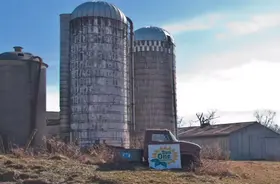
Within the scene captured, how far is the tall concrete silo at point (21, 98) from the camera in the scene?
23.0 meters

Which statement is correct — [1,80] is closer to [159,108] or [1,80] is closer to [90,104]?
[90,104]

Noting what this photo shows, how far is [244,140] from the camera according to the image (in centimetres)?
4422

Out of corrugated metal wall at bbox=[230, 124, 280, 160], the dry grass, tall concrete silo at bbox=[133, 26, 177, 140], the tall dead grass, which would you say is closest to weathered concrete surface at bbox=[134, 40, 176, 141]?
tall concrete silo at bbox=[133, 26, 177, 140]

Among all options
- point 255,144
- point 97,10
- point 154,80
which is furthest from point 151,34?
point 255,144

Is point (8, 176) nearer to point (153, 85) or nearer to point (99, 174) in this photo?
point (99, 174)

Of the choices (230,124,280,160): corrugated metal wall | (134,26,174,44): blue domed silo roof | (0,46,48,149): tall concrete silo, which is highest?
(134,26,174,44): blue domed silo roof

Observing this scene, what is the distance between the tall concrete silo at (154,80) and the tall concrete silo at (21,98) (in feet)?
33.9

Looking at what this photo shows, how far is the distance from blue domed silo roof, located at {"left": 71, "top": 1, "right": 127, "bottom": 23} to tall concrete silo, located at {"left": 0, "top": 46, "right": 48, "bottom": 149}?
15.2 feet

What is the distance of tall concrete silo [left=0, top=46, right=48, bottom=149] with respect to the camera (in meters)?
23.0

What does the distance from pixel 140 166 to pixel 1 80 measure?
8.50 meters

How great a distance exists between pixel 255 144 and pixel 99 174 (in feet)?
103

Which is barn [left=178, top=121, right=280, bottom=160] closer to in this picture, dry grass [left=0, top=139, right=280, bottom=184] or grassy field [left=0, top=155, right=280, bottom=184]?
dry grass [left=0, top=139, right=280, bottom=184]

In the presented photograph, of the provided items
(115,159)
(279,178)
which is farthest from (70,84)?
(279,178)

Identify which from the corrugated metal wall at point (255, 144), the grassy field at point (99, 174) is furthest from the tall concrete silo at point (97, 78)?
the corrugated metal wall at point (255, 144)
